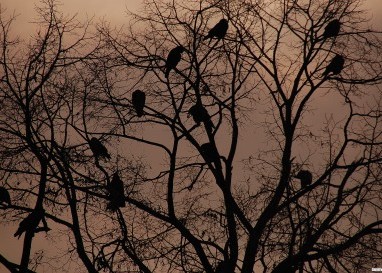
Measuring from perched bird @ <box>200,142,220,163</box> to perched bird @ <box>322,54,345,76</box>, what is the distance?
268 centimetres

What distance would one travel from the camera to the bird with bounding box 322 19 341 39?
598 inches

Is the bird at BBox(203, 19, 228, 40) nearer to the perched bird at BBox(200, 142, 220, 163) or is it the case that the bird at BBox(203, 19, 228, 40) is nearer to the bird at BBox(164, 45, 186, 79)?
the bird at BBox(164, 45, 186, 79)

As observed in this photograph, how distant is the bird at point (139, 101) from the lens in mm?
15117

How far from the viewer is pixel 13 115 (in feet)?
52.8

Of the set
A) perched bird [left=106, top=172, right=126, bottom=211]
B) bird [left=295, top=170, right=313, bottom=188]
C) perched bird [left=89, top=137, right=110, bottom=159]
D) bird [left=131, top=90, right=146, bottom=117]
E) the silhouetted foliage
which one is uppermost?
the silhouetted foliage

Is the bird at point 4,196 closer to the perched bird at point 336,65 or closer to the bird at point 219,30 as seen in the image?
the bird at point 219,30

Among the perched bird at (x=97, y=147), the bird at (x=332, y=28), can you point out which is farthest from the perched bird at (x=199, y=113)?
the bird at (x=332, y=28)

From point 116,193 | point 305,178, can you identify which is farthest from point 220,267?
point 116,193

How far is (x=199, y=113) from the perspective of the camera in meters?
15.5

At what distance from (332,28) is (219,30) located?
2174mm

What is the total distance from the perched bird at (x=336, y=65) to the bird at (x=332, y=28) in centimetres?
45

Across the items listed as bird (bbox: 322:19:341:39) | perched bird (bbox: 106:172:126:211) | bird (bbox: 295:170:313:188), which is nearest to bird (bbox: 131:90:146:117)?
perched bird (bbox: 106:172:126:211)

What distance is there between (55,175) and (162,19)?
3.71 meters

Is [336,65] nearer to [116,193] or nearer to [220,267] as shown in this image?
[220,267]
